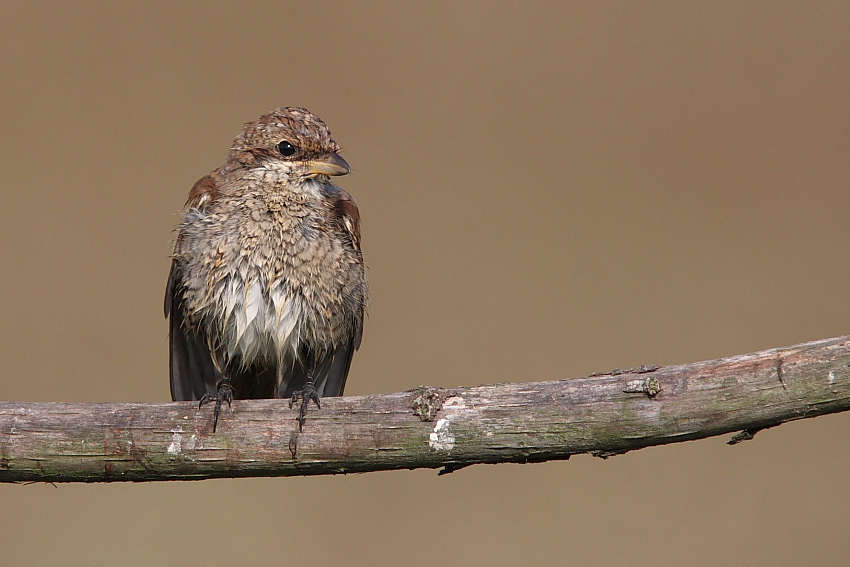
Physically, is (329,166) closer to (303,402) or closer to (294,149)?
(294,149)

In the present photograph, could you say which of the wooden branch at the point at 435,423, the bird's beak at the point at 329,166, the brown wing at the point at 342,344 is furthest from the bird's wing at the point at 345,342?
the wooden branch at the point at 435,423

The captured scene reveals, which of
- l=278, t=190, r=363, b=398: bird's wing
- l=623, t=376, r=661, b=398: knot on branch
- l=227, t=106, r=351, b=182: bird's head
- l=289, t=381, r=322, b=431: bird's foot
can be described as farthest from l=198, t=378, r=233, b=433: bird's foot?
l=623, t=376, r=661, b=398: knot on branch

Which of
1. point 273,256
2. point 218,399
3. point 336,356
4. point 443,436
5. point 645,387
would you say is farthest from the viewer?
point 336,356

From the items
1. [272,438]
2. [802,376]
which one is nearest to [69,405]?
[272,438]

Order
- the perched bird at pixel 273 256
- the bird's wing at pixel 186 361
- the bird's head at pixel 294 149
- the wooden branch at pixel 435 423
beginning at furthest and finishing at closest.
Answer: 1. the bird's wing at pixel 186 361
2. the bird's head at pixel 294 149
3. the perched bird at pixel 273 256
4. the wooden branch at pixel 435 423

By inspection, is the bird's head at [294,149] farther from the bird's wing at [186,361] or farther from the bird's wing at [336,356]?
the bird's wing at [186,361]

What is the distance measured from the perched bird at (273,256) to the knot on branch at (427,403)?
58cm

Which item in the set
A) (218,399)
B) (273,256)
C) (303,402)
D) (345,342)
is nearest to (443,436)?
(303,402)

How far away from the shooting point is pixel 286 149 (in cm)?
275

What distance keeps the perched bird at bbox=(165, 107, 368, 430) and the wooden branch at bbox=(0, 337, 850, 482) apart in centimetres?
43

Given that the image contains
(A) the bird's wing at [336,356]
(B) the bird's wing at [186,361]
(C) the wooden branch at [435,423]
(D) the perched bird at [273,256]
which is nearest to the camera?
(C) the wooden branch at [435,423]

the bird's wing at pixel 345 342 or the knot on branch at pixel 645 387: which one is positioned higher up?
the bird's wing at pixel 345 342

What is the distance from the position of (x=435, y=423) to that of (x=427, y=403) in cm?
5

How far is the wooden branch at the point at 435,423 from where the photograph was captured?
183 cm
